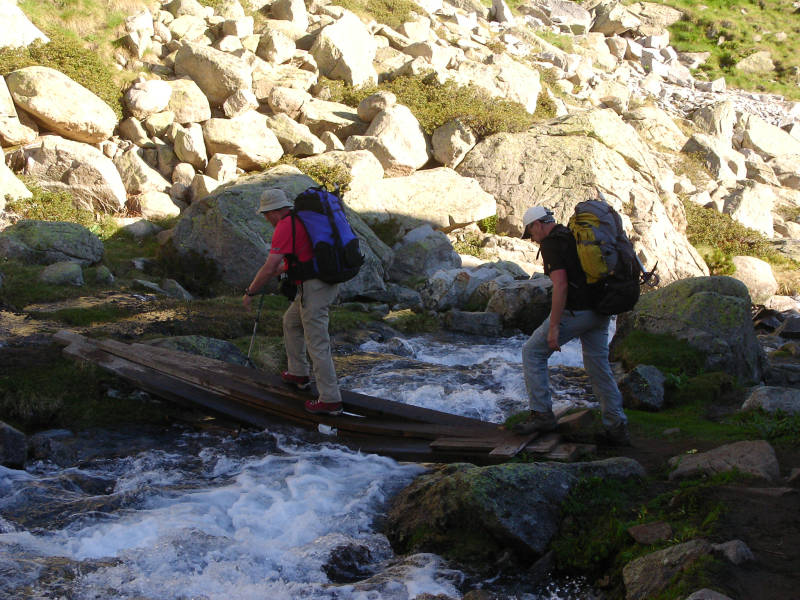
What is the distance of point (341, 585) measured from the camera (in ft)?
18.0

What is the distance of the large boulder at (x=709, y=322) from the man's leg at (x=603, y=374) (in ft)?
14.6

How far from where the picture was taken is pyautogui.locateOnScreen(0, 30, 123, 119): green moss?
23.1 m

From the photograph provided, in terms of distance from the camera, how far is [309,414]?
8.41m

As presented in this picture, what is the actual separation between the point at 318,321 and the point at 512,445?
8.28 feet

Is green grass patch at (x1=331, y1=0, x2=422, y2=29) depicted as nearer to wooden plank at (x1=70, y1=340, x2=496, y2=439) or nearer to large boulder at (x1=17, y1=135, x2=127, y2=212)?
large boulder at (x1=17, y1=135, x2=127, y2=212)

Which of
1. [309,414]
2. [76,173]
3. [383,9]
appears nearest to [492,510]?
[309,414]

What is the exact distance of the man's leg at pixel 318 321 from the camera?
26.0 feet

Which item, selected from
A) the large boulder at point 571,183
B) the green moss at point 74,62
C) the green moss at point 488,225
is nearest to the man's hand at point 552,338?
the green moss at point 488,225

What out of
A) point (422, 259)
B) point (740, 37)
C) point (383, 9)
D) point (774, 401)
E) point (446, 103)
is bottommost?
point (422, 259)

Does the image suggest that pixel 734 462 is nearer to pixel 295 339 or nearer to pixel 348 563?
pixel 348 563

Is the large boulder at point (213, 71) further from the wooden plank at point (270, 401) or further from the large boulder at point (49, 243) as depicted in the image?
the wooden plank at point (270, 401)

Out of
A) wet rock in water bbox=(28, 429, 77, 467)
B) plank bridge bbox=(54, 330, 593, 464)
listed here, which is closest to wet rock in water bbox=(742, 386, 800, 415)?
plank bridge bbox=(54, 330, 593, 464)

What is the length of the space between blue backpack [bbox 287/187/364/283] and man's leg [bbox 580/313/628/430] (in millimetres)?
2538

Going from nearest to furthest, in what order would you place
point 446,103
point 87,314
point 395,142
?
point 87,314, point 395,142, point 446,103
